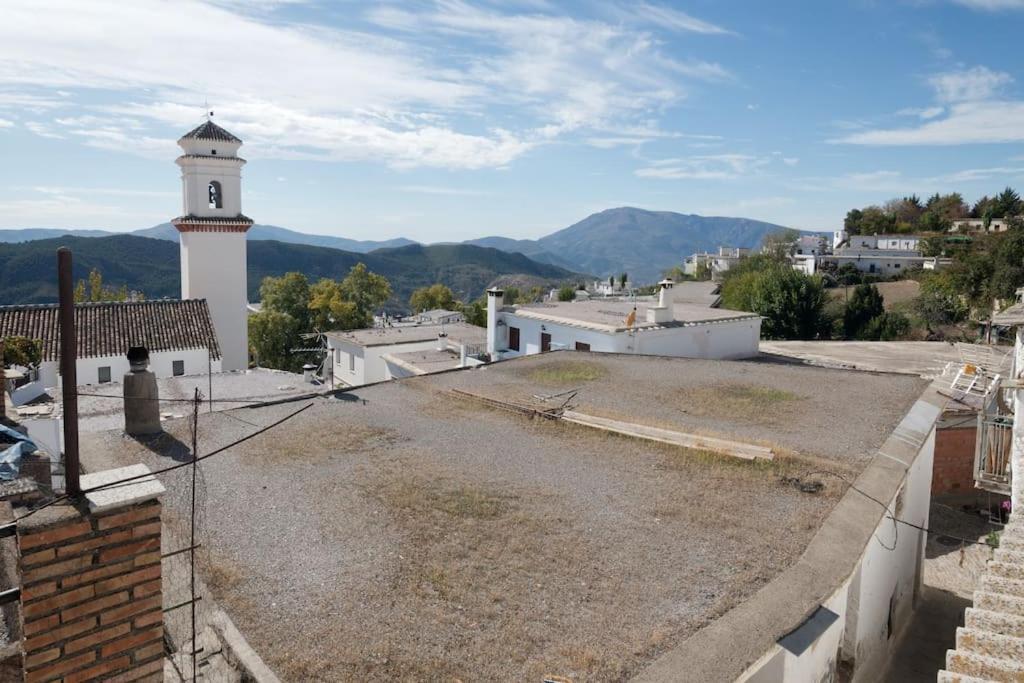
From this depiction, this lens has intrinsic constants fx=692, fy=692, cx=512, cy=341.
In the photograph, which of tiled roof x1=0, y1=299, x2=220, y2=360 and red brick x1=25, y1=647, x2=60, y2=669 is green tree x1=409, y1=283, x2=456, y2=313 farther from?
red brick x1=25, y1=647, x2=60, y2=669

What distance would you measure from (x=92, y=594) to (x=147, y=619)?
357 millimetres

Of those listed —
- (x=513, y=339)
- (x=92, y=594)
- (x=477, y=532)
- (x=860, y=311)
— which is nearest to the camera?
(x=92, y=594)

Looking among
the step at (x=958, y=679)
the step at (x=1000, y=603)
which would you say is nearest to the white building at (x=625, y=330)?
the step at (x=1000, y=603)

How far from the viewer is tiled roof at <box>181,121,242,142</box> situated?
33.2m

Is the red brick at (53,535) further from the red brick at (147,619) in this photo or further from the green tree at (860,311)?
the green tree at (860,311)


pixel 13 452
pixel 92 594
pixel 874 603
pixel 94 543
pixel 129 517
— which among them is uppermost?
pixel 13 452

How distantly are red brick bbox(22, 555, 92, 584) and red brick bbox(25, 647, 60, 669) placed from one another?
39 centimetres

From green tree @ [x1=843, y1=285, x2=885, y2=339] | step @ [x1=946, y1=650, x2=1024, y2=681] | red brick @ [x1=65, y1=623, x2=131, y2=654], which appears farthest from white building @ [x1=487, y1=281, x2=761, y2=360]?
green tree @ [x1=843, y1=285, x2=885, y2=339]

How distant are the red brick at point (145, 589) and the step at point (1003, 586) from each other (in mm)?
5247

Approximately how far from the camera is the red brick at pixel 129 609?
12.0 feet

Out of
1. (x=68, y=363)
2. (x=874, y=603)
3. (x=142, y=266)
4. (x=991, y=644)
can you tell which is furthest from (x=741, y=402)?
(x=142, y=266)

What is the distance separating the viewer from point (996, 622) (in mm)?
4324

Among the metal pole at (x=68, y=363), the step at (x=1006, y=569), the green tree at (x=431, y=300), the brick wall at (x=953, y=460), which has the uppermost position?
the metal pole at (x=68, y=363)

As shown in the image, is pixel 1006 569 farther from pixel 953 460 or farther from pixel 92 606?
pixel 953 460
